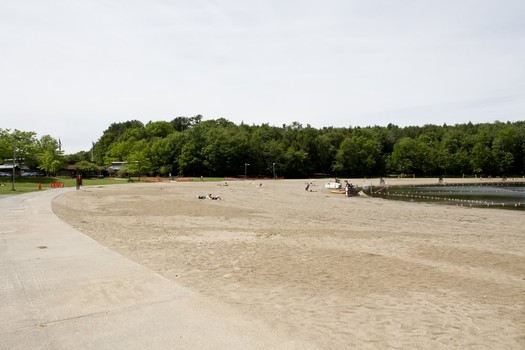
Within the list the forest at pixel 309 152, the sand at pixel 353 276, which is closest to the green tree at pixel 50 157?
the forest at pixel 309 152

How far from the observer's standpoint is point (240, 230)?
17328mm

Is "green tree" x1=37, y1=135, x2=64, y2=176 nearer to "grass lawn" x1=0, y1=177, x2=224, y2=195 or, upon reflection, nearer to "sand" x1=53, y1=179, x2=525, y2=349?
"grass lawn" x1=0, y1=177, x2=224, y2=195

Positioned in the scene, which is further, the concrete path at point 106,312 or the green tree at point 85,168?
the green tree at point 85,168

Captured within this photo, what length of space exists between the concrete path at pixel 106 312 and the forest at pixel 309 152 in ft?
300

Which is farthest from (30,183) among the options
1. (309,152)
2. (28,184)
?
(309,152)

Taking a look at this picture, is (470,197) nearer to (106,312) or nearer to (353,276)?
(353,276)

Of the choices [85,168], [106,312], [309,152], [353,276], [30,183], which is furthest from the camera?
[309,152]

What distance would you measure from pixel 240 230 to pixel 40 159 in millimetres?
76083

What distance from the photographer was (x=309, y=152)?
12738 centimetres

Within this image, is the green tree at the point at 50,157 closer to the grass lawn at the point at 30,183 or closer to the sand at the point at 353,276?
the grass lawn at the point at 30,183

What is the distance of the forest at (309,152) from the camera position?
349 ft

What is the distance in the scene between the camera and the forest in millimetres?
106312

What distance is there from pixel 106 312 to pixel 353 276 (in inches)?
229

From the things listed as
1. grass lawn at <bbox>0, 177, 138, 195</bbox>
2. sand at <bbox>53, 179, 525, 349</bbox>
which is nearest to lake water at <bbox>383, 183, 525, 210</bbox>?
sand at <bbox>53, 179, 525, 349</bbox>
